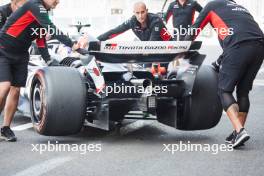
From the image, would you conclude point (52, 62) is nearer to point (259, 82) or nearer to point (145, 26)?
point (145, 26)

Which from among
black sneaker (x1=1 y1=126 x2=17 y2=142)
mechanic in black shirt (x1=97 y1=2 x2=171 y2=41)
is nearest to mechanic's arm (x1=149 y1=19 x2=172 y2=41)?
mechanic in black shirt (x1=97 y1=2 x2=171 y2=41)

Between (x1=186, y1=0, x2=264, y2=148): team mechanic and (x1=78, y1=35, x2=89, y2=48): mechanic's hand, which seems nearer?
(x1=186, y1=0, x2=264, y2=148): team mechanic

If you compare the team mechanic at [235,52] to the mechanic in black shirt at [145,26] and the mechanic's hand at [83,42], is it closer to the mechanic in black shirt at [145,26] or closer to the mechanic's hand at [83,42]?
the mechanic's hand at [83,42]

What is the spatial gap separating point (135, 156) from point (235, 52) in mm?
1439

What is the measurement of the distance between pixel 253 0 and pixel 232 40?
24501mm

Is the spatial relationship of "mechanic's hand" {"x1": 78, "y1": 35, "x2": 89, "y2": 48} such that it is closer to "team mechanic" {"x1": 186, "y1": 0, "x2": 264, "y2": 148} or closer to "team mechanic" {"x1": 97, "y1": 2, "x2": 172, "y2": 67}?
"team mechanic" {"x1": 186, "y1": 0, "x2": 264, "y2": 148}

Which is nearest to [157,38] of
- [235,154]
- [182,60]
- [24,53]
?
[182,60]

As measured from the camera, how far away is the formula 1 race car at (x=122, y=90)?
22.6 feet

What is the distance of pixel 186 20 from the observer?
11969mm

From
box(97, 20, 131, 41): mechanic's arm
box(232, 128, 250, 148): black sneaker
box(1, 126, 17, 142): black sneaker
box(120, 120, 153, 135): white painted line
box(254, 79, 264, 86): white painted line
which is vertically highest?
box(97, 20, 131, 41): mechanic's arm

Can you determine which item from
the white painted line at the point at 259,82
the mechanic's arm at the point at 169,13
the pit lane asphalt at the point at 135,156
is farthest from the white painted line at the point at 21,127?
the white painted line at the point at 259,82

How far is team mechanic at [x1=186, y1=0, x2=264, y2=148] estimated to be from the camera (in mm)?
6746

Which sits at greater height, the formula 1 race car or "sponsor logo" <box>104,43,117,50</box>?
"sponsor logo" <box>104,43,117,50</box>

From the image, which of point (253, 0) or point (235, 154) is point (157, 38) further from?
point (253, 0)
